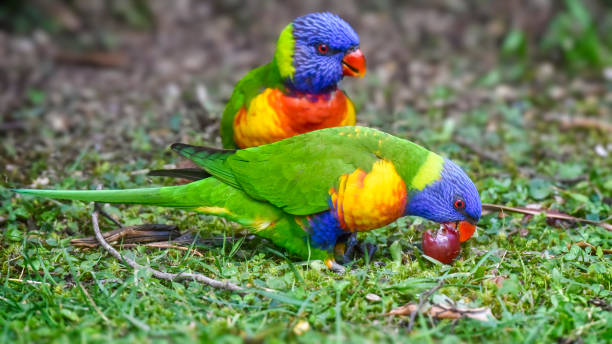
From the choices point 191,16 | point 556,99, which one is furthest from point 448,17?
point 191,16

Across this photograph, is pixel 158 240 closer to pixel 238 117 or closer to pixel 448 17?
pixel 238 117

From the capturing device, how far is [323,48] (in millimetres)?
4176

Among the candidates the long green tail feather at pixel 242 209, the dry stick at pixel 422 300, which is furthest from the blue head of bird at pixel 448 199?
the long green tail feather at pixel 242 209

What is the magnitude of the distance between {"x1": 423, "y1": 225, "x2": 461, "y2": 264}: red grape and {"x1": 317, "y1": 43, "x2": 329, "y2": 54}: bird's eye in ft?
4.49

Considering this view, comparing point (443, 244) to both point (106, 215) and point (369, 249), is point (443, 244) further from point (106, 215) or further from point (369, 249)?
point (106, 215)

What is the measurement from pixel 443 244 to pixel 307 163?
87 centimetres

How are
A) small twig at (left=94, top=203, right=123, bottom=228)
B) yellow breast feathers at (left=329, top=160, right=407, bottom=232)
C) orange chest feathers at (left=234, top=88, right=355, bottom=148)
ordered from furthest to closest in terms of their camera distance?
orange chest feathers at (left=234, top=88, right=355, bottom=148) → small twig at (left=94, top=203, right=123, bottom=228) → yellow breast feathers at (left=329, top=160, right=407, bottom=232)

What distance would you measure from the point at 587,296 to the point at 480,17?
5.19 metres

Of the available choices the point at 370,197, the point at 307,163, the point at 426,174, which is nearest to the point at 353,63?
the point at 307,163

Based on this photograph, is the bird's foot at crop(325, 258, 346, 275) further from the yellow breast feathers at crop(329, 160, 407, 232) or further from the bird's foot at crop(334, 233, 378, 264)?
the yellow breast feathers at crop(329, 160, 407, 232)

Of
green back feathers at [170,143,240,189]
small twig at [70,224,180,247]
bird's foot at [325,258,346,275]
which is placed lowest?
bird's foot at [325,258,346,275]

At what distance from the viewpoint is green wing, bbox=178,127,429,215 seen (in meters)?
3.48

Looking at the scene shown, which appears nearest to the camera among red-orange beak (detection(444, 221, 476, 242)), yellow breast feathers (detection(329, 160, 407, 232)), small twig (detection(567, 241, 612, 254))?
yellow breast feathers (detection(329, 160, 407, 232))

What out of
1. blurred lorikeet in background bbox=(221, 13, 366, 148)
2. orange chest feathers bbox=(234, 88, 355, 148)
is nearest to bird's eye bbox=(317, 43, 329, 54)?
blurred lorikeet in background bbox=(221, 13, 366, 148)
